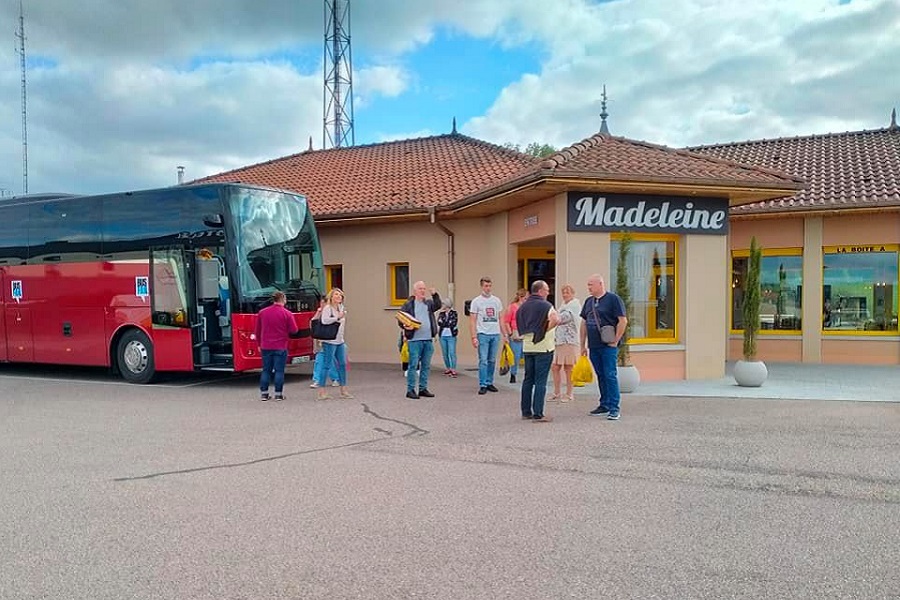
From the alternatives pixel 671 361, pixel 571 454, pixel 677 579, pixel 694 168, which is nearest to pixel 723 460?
pixel 571 454

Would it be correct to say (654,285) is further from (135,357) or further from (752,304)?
(135,357)

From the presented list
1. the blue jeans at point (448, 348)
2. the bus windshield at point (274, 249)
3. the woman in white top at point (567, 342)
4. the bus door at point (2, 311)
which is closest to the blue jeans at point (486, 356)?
the woman in white top at point (567, 342)

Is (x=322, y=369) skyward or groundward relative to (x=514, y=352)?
groundward

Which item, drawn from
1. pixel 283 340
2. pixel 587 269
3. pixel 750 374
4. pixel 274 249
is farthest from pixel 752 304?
pixel 274 249

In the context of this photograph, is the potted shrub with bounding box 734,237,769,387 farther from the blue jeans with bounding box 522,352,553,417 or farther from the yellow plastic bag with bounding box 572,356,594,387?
the blue jeans with bounding box 522,352,553,417

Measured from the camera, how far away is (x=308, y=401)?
1076 centimetres

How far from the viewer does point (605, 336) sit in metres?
8.85

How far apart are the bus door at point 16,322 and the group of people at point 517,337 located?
6.52 meters

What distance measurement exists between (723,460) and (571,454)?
4.71 feet

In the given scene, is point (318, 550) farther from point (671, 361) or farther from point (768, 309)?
point (768, 309)

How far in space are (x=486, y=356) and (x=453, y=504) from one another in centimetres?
598

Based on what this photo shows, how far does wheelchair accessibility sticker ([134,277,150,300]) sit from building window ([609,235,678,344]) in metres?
8.55

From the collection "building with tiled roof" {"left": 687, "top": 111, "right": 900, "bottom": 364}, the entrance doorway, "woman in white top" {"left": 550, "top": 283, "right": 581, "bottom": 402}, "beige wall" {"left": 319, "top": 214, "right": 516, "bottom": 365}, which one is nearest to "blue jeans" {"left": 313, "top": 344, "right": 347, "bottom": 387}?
"woman in white top" {"left": 550, "top": 283, "right": 581, "bottom": 402}

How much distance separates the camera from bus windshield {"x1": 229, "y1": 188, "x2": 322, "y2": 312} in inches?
470
